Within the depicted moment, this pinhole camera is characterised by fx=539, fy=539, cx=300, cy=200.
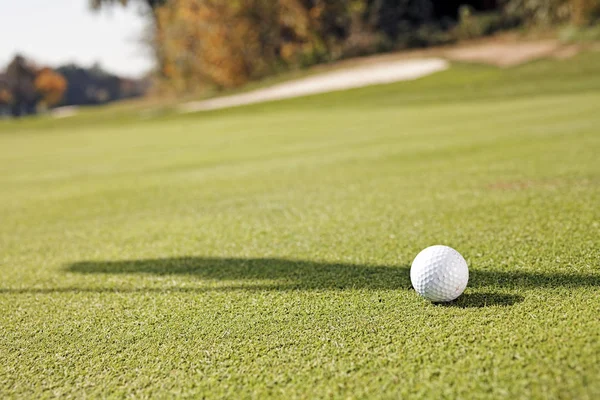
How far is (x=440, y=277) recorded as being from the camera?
7.38 ft

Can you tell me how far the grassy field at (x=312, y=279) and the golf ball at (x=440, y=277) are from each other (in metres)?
0.06

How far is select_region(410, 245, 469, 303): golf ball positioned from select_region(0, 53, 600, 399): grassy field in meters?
0.06

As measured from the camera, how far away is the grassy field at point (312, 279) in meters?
1.83

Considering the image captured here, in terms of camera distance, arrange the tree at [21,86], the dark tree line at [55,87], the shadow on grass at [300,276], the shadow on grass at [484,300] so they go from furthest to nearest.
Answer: the dark tree line at [55,87]
the tree at [21,86]
the shadow on grass at [300,276]
the shadow on grass at [484,300]

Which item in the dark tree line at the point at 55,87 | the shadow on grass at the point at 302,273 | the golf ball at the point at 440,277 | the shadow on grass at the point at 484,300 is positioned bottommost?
the shadow on grass at the point at 484,300

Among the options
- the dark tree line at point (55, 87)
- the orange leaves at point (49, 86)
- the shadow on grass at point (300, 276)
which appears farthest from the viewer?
the orange leaves at point (49, 86)

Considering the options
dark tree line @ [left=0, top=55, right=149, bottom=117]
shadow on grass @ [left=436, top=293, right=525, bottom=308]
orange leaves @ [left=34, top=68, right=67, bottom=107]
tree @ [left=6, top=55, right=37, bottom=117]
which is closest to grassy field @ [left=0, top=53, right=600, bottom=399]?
shadow on grass @ [left=436, top=293, right=525, bottom=308]

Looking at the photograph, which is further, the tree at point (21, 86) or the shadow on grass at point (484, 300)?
the tree at point (21, 86)

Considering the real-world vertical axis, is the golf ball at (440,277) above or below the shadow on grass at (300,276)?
above

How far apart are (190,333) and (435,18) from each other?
33.3 meters

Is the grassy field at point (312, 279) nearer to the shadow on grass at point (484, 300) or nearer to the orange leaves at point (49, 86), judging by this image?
the shadow on grass at point (484, 300)

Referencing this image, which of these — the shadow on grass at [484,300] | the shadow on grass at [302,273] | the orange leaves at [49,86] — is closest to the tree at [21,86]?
the orange leaves at [49,86]

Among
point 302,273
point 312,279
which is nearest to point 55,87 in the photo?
point 302,273

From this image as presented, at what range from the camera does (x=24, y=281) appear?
3.18m
